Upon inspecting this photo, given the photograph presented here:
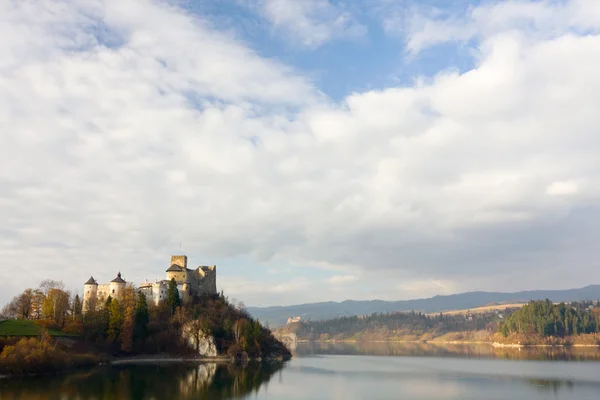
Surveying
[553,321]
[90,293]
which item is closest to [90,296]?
[90,293]

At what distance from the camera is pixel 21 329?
65.2 m

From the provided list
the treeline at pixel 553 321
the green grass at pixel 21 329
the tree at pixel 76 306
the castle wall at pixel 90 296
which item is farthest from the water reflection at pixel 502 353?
the green grass at pixel 21 329

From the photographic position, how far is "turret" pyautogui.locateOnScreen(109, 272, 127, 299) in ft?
287

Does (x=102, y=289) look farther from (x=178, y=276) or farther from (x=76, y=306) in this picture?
(x=178, y=276)

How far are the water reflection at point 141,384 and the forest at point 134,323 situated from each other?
10.2 meters

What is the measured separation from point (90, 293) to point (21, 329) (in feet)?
76.1

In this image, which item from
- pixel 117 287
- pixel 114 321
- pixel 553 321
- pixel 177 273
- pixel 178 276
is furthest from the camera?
pixel 553 321

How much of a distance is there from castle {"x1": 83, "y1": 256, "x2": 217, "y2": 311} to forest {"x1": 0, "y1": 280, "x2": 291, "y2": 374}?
179 cm

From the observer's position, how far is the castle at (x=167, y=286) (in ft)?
288

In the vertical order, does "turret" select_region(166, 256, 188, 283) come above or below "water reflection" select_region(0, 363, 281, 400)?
above

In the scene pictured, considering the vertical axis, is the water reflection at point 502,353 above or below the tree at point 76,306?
below

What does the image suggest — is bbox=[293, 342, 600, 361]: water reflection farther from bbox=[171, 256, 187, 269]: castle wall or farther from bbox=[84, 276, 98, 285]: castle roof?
bbox=[84, 276, 98, 285]: castle roof

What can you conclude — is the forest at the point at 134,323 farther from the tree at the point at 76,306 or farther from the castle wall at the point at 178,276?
the castle wall at the point at 178,276

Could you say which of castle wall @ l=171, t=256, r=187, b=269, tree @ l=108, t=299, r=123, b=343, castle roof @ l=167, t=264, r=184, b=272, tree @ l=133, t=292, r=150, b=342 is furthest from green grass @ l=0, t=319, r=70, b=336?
castle wall @ l=171, t=256, r=187, b=269
